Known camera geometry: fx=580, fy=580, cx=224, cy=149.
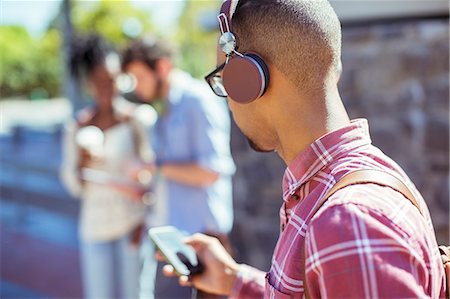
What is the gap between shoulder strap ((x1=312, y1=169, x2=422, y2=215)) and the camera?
955 millimetres

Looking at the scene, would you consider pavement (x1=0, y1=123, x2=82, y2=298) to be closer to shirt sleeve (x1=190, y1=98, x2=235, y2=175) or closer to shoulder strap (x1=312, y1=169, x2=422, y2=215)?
shirt sleeve (x1=190, y1=98, x2=235, y2=175)

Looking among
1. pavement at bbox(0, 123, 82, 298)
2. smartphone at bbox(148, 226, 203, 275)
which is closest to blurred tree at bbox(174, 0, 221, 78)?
pavement at bbox(0, 123, 82, 298)

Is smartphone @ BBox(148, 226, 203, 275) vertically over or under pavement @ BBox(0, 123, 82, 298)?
over

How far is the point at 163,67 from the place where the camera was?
2934 millimetres

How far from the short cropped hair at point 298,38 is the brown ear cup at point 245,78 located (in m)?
0.03

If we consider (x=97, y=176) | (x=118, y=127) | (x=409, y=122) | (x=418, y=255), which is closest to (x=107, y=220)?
(x=97, y=176)

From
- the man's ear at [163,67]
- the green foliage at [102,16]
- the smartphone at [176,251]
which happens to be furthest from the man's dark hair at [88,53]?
the green foliage at [102,16]

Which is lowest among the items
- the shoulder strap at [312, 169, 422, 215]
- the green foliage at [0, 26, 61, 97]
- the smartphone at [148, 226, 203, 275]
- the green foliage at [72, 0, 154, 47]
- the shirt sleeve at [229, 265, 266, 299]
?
the shirt sleeve at [229, 265, 266, 299]

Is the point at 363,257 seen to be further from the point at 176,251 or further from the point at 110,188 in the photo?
the point at 110,188

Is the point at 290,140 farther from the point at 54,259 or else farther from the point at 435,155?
the point at 54,259

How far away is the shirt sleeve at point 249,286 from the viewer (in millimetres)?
1477

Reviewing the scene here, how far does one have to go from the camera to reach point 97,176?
3.18 meters

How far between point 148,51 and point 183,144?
51 centimetres

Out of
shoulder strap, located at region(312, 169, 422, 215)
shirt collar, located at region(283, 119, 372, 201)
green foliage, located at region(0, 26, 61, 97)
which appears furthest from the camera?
green foliage, located at region(0, 26, 61, 97)
